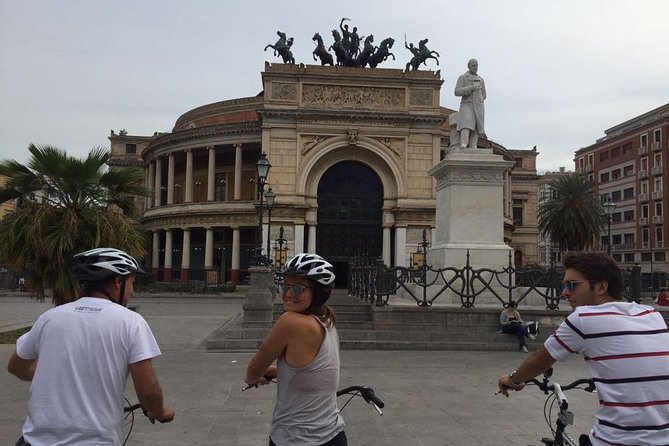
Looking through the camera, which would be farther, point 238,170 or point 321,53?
point 238,170

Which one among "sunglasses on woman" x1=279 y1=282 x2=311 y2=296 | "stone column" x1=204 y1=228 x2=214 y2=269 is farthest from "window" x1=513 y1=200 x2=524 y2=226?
"sunglasses on woman" x1=279 y1=282 x2=311 y2=296

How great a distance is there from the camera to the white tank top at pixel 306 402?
10.3 feet

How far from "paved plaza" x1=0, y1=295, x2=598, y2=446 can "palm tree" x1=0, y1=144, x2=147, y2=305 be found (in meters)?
2.30

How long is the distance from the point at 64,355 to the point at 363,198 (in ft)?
146

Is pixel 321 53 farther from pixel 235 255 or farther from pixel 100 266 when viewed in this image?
pixel 100 266

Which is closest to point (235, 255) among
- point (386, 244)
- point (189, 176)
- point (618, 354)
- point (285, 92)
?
point (189, 176)

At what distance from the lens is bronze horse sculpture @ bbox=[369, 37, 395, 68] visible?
1919 inches

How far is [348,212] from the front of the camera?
154ft

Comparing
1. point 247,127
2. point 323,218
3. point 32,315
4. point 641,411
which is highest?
point 247,127

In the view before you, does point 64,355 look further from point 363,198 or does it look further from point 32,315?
point 363,198

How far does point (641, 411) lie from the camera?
2.85 metres

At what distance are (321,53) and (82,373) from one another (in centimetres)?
4657

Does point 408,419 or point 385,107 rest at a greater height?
point 385,107

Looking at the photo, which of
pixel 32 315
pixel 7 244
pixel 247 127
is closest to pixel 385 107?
pixel 247 127
